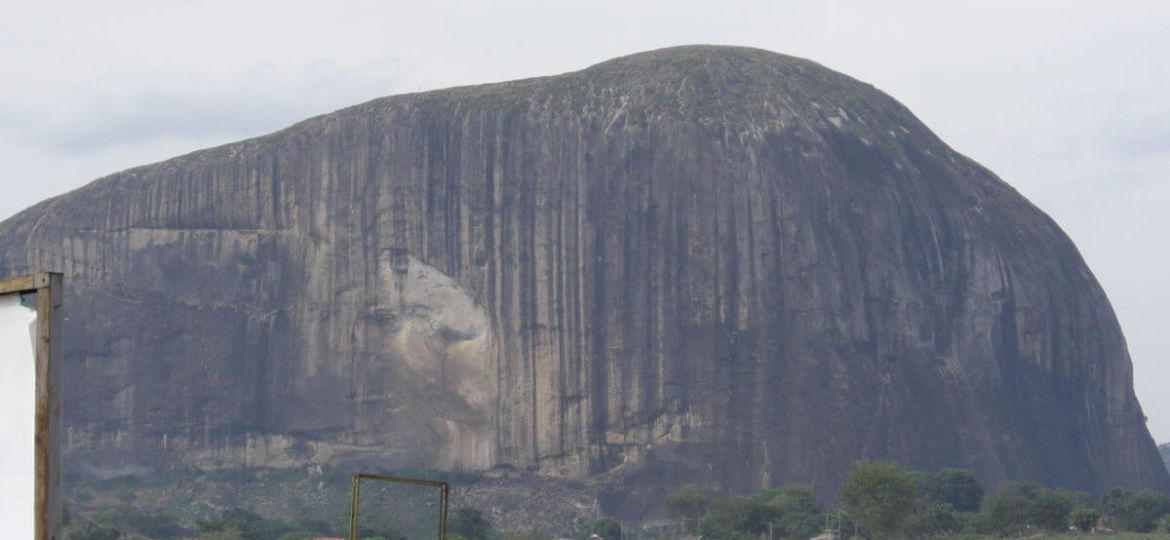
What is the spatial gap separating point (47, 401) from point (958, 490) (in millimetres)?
106789

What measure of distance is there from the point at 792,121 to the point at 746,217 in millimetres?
10027

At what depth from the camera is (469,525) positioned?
95062 mm

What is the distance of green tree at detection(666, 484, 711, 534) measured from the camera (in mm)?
107938

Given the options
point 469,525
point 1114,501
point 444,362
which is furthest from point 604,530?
point 1114,501

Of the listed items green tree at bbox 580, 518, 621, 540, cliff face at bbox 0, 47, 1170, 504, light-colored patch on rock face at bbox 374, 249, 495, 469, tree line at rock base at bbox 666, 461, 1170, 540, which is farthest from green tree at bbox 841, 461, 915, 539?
light-colored patch on rock face at bbox 374, 249, 495, 469

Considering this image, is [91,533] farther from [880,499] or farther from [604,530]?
[880,499]

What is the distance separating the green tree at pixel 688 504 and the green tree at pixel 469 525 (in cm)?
1609

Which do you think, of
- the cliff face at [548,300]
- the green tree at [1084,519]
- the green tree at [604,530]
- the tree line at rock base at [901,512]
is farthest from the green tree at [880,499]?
the cliff face at [548,300]

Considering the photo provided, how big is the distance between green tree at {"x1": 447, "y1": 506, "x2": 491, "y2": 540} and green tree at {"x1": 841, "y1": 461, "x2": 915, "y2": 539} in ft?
69.1

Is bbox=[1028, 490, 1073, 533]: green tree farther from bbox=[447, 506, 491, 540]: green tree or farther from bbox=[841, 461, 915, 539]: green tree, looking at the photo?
bbox=[447, 506, 491, 540]: green tree

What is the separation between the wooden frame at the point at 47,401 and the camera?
6.39 metres

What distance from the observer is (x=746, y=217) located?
121062 millimetres

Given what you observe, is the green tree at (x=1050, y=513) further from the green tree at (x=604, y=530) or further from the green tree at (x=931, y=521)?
the green tree at (x=604, y=530)

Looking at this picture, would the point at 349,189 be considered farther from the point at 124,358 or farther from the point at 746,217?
the point at 746,217
